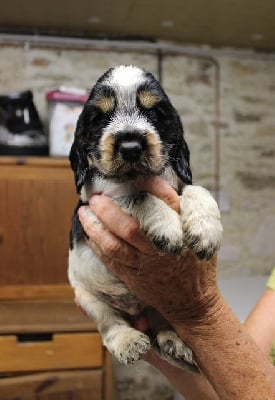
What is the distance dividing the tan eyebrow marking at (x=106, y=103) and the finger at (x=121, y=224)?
211 mm

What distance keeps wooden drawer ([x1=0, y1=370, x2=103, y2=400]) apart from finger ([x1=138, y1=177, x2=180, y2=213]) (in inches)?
73.9

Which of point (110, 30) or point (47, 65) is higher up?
point (110, 30)

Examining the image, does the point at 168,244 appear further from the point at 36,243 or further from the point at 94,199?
the point at 36,243

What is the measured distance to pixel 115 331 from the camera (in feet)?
4.70

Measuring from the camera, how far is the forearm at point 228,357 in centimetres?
122

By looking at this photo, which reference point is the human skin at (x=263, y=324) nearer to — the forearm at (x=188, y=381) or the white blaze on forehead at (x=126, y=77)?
the forearm at (x=188, y=381)

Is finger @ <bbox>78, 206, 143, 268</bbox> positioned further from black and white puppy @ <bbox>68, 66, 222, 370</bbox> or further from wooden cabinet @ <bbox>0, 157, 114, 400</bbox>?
wooden cabinet @ <bbox>0, 157, 114, 400</bbox>

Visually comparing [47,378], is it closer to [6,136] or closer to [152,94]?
[6,136]

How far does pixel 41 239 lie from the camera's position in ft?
10.2

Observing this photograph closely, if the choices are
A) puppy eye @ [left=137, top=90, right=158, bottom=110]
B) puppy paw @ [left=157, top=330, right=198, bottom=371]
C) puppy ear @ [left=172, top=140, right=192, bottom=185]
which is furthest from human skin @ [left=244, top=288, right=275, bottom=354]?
puppy eye @ [left=137, top=90, right=158, bottom=110]

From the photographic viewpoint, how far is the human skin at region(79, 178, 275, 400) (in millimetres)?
1162

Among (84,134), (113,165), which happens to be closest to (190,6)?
(84,134)

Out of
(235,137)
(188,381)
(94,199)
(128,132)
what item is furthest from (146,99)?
(235,137)

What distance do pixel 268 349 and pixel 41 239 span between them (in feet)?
5.84
